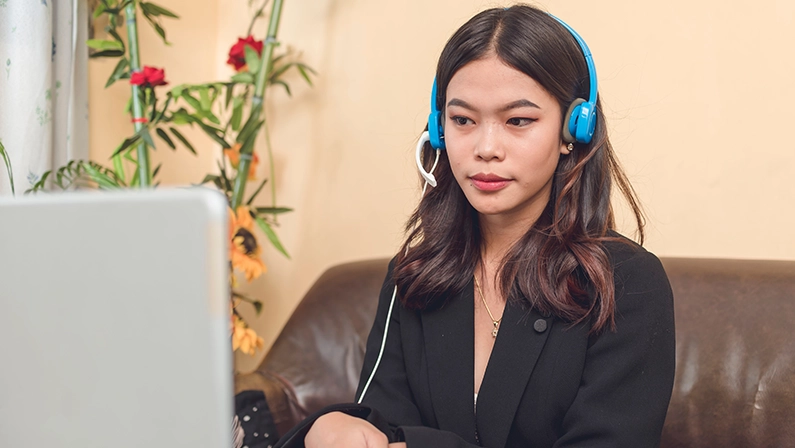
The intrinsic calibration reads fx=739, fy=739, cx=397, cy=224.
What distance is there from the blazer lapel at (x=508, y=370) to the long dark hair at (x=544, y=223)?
3 centimetres

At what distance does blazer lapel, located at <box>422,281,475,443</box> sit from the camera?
1187 millimetres

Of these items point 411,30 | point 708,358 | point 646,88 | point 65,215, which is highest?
point 411,30

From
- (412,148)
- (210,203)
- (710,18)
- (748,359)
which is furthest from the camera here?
(412,148)

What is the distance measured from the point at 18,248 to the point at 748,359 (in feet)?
4.36

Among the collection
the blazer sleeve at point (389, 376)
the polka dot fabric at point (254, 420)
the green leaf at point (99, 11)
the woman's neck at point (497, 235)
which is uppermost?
the green leaf at point (99, 11)

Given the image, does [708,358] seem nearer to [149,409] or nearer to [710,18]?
[710,18]

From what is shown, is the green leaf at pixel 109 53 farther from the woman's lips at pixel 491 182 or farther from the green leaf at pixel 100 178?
the woman's lips at pixel 491 182

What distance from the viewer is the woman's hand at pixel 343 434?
1000 millimetres

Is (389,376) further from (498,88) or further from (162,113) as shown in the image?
(162,113)

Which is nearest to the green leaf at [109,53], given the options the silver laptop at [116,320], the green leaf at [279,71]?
the green leaf at [279,71]

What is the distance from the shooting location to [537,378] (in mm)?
1144

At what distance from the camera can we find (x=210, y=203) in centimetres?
39

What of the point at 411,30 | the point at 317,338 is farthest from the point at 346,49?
the point at 317,338

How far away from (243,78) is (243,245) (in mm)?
486
